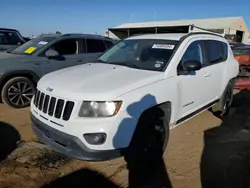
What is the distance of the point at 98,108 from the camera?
118 inches

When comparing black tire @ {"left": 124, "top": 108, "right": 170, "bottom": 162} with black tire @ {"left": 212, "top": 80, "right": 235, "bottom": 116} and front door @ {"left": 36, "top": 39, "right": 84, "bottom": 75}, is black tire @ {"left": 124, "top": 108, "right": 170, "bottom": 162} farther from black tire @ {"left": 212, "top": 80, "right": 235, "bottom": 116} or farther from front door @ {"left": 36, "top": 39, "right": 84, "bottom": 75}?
front door @ {"left": 36, "top": 39, "right": 84, "bottom": 75}

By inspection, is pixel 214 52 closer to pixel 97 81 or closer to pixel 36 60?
pixel 97 81

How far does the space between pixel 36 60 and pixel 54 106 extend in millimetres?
3475

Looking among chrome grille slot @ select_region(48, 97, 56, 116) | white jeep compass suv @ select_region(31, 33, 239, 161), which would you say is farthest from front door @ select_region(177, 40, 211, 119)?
chrome grille slot @ select_region(48, 97, 56, 116)

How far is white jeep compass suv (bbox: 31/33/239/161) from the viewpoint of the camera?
9.86ft

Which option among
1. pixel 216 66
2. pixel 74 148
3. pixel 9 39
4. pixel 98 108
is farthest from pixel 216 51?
pixel 9 39

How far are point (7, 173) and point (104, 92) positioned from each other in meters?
1.70

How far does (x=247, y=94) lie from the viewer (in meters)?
8.74

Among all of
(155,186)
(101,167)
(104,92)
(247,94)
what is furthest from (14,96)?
(247,94)

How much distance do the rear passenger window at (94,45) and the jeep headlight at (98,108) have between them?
4525mm

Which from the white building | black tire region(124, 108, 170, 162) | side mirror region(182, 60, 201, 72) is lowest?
the white building

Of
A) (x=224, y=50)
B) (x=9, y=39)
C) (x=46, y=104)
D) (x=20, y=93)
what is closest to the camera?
(x=46, y=104)

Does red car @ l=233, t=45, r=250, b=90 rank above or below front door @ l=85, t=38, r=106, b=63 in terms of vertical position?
below

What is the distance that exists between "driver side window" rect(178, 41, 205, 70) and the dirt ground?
1.41 m
